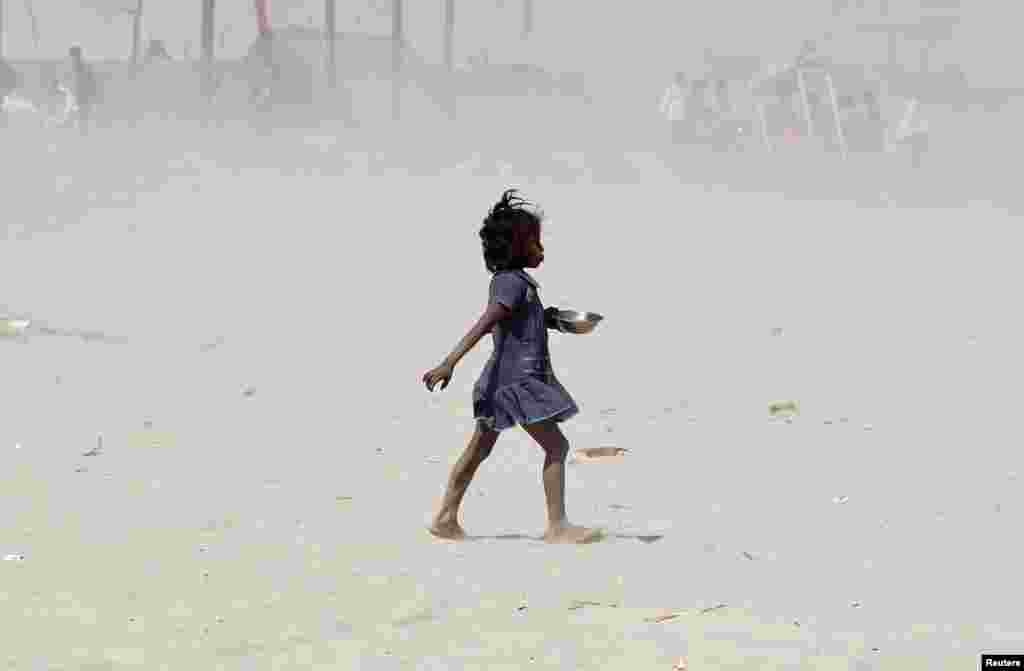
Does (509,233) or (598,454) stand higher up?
(509,233)

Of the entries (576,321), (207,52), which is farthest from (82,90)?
(576,321)

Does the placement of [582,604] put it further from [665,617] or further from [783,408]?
[783,408]

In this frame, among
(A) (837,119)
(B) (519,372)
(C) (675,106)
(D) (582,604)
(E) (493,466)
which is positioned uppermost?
(B) (519,372)

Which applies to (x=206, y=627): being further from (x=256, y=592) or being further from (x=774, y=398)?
(x=774, y=398)

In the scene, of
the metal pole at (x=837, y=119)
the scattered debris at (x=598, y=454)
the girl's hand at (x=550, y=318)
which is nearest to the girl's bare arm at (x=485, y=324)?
the girl's hand at (x=550, y=318)

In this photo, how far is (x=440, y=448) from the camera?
7.80 m

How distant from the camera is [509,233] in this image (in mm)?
5453

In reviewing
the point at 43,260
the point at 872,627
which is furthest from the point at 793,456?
the point at 43,260

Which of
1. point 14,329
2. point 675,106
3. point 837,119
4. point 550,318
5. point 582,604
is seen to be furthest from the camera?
point 675,106

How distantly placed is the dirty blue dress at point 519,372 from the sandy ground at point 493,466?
0.48 metres

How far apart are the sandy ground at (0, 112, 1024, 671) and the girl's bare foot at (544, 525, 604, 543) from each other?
0.30 ft

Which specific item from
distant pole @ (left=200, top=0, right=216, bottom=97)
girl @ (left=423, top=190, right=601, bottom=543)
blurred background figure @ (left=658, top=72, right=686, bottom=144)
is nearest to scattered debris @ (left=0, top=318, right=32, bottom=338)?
girl @ (left=423, top=190, right=601, bottom=543)

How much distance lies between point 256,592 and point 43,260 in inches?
483

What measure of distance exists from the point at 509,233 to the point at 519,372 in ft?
1.55
